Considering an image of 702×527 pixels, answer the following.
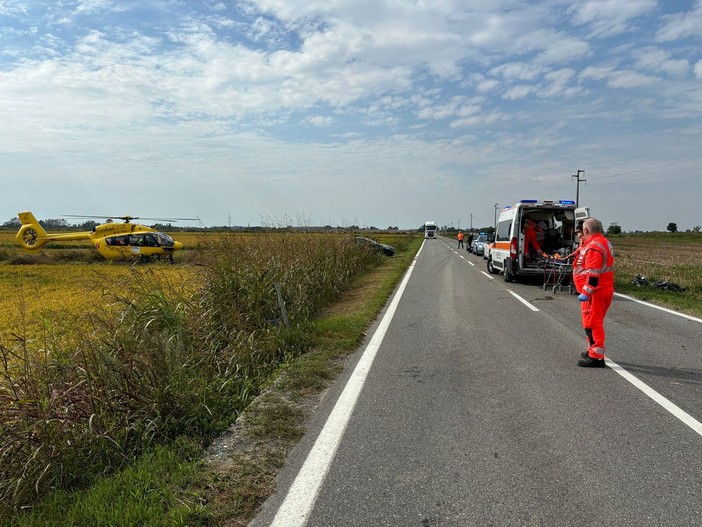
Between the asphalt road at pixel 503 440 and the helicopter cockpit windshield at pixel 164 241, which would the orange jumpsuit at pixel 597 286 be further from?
the helicopter cockpit windshield at pixel 164 241

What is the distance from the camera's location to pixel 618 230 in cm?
10831

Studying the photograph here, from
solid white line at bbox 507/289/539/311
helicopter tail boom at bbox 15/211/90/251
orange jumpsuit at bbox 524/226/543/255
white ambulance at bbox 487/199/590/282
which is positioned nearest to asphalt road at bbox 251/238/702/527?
solid white line at bbox 507/289/539/311

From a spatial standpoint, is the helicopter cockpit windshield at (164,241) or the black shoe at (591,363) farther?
the helicopter cockpit windshield at (164,241)

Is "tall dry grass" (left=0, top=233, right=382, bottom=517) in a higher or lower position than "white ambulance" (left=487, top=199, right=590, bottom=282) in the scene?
lower

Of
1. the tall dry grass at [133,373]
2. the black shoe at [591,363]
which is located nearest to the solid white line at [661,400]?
the black shoe at [591,363]

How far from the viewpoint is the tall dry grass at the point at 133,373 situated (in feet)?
11.7

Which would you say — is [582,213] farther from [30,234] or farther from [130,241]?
[30,234]

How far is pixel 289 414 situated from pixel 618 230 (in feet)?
398

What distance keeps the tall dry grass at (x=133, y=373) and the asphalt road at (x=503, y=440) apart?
123cm

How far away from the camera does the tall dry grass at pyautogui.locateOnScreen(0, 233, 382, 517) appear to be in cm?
356

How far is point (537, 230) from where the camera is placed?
51.7 ft

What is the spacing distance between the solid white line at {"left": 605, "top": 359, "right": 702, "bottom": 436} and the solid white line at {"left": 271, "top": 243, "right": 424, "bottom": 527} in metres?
2.90

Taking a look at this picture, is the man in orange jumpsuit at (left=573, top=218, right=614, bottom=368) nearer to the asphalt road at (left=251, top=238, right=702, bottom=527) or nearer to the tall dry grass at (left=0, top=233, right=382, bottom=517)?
the asphalt road at (left=251, top=238, right=702, bottom=527)

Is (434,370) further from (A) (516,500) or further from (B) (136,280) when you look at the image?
(B) (136,280)
